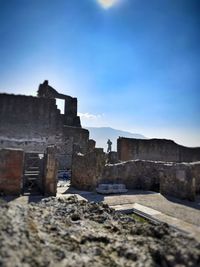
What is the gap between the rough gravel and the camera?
289 cm

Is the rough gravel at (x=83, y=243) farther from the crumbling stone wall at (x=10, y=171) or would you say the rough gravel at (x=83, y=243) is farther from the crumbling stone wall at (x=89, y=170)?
the crumbling stone wall at (x=89, y=170)

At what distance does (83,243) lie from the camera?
3645 mm

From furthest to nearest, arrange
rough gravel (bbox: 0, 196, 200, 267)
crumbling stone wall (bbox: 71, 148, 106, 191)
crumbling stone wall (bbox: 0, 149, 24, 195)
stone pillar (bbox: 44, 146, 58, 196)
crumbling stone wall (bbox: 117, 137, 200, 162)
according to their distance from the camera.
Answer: crumbling stone wall (bbox: 117, 137, 200, 162)
crumbling stone wall (bbox: 71, 148, 106, 191)
stone pillar (bbox: 44, 146, 58, 196)
crumbling stone wall (bbox: 0, 149, 24, 195)
rough gravel (bbox: 0, 196, 200, 267)

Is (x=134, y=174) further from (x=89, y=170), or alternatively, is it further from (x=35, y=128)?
(x=35, y=128)

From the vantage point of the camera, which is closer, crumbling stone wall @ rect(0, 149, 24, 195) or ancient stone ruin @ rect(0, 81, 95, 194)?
crumbling stone wall @ rect(0, 149, 24, 195)

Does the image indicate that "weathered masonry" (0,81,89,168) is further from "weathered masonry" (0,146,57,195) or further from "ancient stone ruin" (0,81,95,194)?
"weathered masonry" (0,146,57,195)

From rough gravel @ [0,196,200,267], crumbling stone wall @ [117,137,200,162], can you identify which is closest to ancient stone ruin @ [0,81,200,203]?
crumbling stone wall @ [117,137,200,162]

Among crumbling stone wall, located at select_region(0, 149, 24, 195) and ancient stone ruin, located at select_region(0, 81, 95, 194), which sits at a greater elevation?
ancient stone ruin, located at select_region(0, 81, 95, 194)

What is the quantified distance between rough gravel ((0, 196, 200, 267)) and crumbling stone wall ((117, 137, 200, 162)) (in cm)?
1892

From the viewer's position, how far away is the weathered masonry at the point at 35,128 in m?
19.9

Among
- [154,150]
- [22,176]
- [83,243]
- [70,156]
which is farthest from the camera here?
[154,150]

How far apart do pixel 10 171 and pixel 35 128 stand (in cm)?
1356

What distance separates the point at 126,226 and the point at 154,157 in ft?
70.6

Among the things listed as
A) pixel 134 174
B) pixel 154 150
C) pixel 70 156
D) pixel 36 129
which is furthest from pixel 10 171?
pixel 154 150
